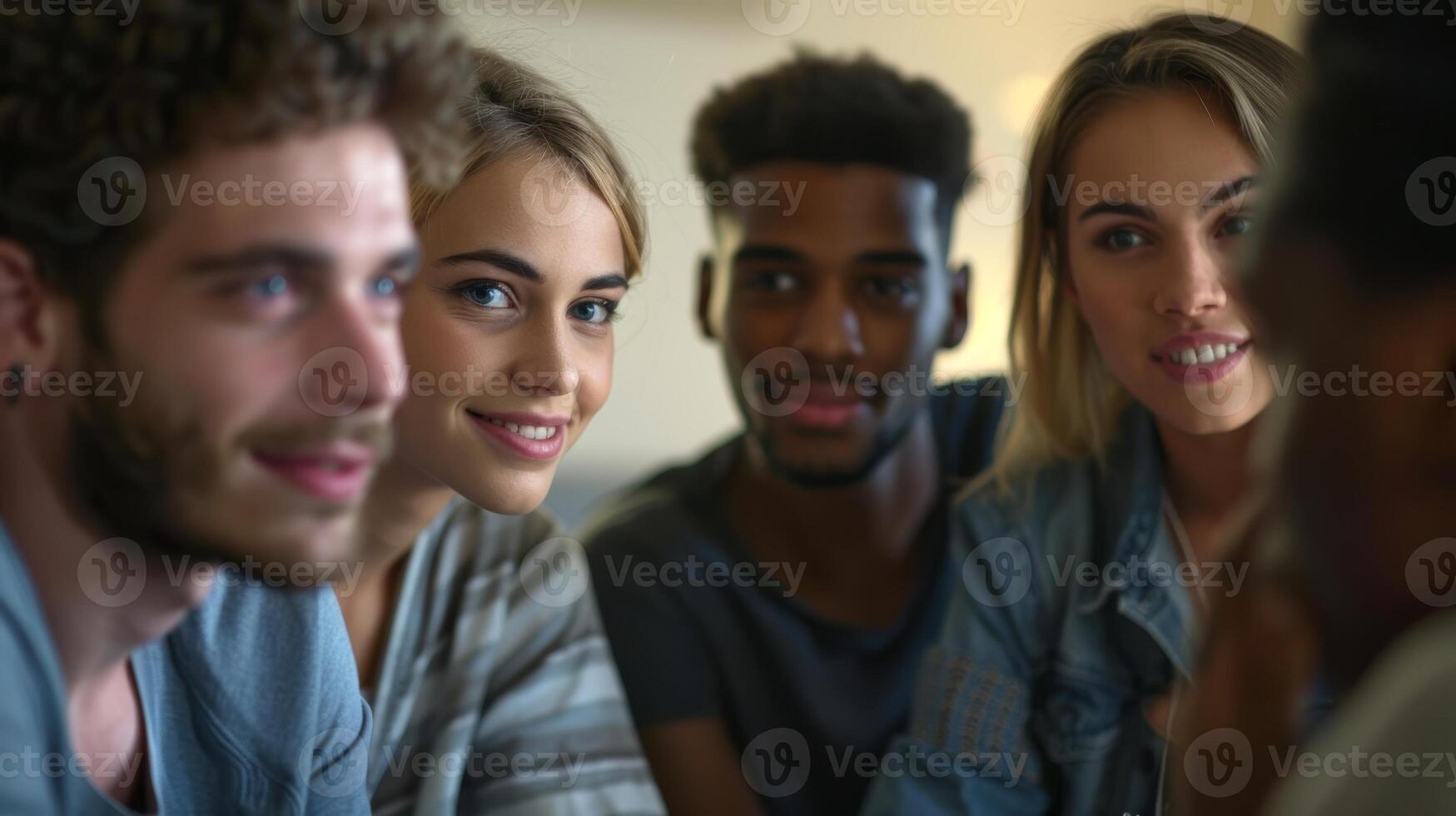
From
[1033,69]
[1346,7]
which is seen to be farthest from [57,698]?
[1033,69]

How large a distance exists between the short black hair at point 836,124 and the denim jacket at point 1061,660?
231 mm

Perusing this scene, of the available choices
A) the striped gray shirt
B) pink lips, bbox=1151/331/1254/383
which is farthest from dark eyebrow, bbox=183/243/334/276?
pink lips, bbox=1151/331/1254/383

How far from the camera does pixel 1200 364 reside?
0.76 m

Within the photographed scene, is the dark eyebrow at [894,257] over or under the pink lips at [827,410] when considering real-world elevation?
over

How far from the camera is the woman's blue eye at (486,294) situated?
0.64 metres

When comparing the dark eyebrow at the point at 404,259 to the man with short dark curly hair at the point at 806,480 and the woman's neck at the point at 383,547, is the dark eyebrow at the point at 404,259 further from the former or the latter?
the man with short dark curly hair at the point at 806,480

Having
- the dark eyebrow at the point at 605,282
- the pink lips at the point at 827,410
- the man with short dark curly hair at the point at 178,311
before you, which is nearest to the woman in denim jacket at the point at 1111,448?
the pink lips at the point at 827,410

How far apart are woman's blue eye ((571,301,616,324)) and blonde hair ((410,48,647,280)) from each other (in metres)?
0.03

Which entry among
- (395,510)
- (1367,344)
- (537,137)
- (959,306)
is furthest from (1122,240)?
(395,510)

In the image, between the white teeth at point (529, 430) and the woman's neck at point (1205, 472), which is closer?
the white teeth at point (529, 430)

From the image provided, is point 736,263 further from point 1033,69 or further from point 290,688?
point 290,688

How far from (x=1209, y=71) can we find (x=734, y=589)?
1.58ft

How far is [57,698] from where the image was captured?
0.49 m

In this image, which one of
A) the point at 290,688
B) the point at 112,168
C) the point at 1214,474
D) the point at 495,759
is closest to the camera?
the point at 112,168
